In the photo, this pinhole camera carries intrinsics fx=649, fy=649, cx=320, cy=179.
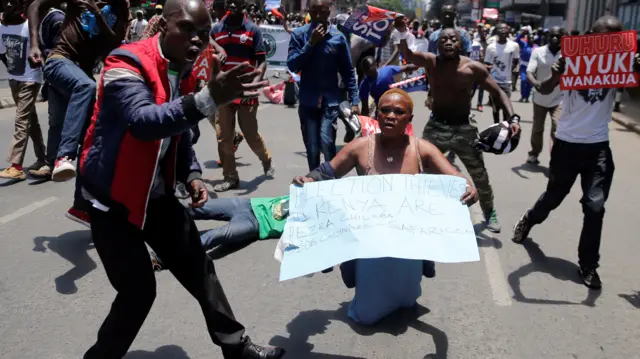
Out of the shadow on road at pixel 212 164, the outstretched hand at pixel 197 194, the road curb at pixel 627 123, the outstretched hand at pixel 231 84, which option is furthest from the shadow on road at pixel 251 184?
the road curb at pixel 627 123

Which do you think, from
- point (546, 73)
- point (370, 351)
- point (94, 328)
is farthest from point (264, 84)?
point (546, 73)

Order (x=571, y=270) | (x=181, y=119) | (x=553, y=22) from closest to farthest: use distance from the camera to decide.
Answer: (x=181, y=119)
(x=571, y=270)
(x=553, y=22)

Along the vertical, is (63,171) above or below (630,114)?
above

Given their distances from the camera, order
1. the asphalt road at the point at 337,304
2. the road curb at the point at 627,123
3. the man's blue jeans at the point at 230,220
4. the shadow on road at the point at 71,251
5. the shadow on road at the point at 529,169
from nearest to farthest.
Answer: the asphalt road at the point at 337,304
the shadow on road at the point at 71,251
the man's blue jeans at the point at 230,220
the shadow on road at the point at 529,169
the road curb at the point at 627,123

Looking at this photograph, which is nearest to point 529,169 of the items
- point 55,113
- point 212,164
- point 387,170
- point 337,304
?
point 212,164

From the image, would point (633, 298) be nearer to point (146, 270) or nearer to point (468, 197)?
point (468, 197)

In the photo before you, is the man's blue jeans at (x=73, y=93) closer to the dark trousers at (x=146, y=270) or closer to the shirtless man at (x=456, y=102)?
the dark trousers at (x=146, y=270)

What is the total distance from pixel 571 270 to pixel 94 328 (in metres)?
3.34

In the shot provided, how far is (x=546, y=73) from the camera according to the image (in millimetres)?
9320

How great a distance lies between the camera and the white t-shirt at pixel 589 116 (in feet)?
15.1

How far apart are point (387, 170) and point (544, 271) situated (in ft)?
5.95

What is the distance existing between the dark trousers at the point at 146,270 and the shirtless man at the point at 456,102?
310cm

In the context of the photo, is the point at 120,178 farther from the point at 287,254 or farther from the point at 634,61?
the point at 634,61

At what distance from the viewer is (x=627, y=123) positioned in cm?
1255
